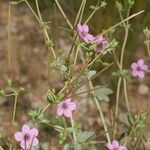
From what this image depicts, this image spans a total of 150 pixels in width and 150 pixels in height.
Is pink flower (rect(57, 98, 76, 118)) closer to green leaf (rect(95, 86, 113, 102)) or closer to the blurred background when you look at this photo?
green leaf (rect(95, 86, 113, 102))

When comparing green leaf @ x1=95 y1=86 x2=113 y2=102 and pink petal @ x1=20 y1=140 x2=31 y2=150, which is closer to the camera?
pink petal @ x1=20 y1=140 x2=31 y2=150

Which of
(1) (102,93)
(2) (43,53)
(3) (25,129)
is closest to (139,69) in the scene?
(1) (102,93)

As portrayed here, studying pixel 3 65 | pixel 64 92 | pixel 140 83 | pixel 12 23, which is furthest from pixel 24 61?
pixel 64 92

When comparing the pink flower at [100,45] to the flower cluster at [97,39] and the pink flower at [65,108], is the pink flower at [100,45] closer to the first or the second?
the flower cluster at [97,39]

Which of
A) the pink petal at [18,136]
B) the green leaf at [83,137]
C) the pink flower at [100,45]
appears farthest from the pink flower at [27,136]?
the pink flower at [100,45]

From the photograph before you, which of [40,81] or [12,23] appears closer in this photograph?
[40,81]

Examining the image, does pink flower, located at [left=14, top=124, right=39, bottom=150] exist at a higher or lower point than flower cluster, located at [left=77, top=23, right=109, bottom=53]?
lower

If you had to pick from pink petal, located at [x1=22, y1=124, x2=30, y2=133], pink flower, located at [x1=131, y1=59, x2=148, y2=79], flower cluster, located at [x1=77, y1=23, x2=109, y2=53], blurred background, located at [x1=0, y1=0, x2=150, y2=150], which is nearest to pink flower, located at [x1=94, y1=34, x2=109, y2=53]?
flower cluster, located at [x1=77, y1=23, x2=109, y2=53]

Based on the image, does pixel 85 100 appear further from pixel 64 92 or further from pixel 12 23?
pixel 64 92

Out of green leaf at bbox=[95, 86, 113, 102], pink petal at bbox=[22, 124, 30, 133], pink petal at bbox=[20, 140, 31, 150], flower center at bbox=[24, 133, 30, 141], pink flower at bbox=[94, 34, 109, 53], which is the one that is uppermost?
pink flower at bbox=[94, 34, 109, 53]
